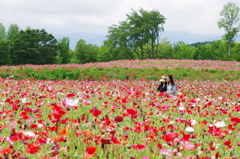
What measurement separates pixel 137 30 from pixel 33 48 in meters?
21.4

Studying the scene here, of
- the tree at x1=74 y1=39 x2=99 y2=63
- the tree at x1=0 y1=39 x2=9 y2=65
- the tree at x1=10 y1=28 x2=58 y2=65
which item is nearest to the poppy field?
the tree at x1=10 y1=28 x2=58 y2=65

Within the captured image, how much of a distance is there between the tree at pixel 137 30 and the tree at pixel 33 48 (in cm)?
1369

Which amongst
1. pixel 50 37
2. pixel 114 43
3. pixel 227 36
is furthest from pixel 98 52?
pixel 227 36

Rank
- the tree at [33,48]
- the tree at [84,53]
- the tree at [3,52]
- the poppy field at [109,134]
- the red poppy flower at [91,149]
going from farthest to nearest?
the tree at [84,53], the tree at [3,52], the tree at [33,48], the poppy field at [109,134], the red poppy flower at [91,149]

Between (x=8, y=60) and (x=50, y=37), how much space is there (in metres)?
9.86

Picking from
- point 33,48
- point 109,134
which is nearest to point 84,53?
point 33,48

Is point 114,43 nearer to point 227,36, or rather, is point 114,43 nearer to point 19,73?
point 227,36

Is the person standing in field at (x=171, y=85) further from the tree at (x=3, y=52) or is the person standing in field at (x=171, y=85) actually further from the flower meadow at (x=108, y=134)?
the tree at (x=3, y=52)

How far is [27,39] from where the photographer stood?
45125 mm

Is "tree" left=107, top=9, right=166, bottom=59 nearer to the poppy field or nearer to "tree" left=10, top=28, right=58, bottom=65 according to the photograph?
"tree" left=10, top=28, right=58, bottom=65

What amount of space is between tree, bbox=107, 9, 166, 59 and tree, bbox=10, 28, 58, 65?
13.7 meters

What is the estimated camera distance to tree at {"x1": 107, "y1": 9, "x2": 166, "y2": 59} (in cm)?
5191

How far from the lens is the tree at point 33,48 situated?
44188 millimetres

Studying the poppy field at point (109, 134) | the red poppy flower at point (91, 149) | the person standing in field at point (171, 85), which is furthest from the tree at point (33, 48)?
the red poppy flower at point (91, 149)
